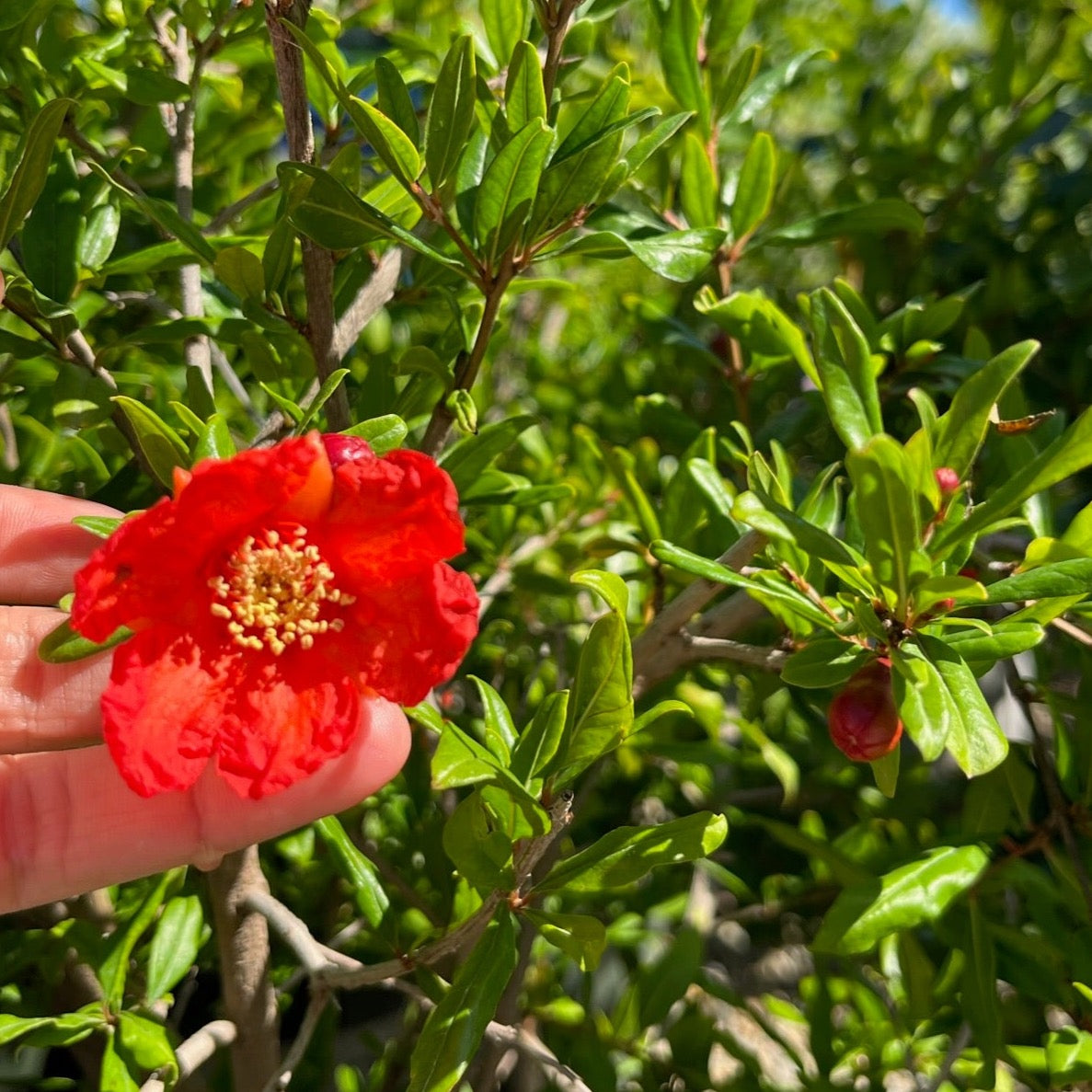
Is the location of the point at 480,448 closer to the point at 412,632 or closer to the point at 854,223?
the point at 412,632

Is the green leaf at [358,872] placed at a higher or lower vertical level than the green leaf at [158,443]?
lower

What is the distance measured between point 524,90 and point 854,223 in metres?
0.57

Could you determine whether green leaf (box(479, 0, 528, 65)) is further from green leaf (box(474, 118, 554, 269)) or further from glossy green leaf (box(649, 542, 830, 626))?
glossy green leaf (box(649, 542, 830, 626))

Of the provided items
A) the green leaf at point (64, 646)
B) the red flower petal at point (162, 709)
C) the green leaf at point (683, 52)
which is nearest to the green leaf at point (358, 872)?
the red flower petal at point (162, 709)

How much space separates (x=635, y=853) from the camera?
2.73 feet

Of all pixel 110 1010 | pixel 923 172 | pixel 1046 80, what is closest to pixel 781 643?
pixel 110 1010

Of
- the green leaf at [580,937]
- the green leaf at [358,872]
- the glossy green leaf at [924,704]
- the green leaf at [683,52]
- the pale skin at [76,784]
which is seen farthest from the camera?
the green leaf at [683,52]

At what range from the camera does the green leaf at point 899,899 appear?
916mm

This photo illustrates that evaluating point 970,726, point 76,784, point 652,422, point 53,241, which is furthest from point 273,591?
point 652,422

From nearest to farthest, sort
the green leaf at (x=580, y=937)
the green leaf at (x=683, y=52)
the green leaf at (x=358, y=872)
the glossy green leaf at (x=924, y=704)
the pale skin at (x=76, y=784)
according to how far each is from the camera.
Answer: the glossy green leaf at (x=924, y=704) < the green leaf at (x=580, y=937) < the pale skin at (x=76, y=784) < the green leaf at (x=358, y=872) < the green leaf at (x=683, y=52)

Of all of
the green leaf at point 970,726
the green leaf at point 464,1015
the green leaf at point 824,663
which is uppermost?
the green leaf at point 970,726

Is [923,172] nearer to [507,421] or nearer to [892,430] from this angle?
[892,430]

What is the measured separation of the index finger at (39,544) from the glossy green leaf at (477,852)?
457mm

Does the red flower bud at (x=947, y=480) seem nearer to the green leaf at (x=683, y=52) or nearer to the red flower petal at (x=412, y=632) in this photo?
the red flower petal at (x=412, y=632)
